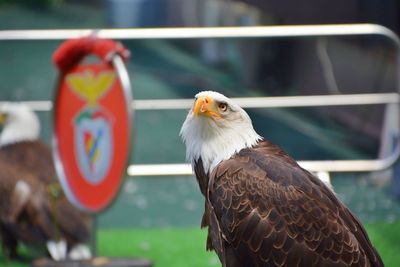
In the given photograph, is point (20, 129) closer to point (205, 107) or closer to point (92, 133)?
point (92, 133)

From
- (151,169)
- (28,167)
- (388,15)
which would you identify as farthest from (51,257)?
(388,15)

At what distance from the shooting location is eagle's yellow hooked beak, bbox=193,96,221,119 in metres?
3.33

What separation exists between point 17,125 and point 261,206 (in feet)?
9.94

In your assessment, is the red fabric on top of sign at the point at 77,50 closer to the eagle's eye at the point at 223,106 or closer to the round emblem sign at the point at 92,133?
the round emblem sign at the point at 92,133

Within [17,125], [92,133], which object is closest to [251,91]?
[17,125]

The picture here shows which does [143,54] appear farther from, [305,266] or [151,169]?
[305,266]

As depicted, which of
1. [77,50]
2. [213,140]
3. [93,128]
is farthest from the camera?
[77,50]

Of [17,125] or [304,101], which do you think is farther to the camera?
[304,101]

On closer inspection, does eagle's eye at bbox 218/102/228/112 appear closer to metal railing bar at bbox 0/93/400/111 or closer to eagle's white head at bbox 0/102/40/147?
eagle's white head at bbox 0/102/40/147

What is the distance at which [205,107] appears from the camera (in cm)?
335

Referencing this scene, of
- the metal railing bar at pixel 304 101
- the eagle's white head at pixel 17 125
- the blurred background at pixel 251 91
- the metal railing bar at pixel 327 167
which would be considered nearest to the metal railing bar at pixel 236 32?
the blurred background at pixel 251 91

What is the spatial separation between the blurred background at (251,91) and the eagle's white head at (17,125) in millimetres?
294

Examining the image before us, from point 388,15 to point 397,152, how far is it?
1.39 m

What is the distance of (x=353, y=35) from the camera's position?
7.12 m
